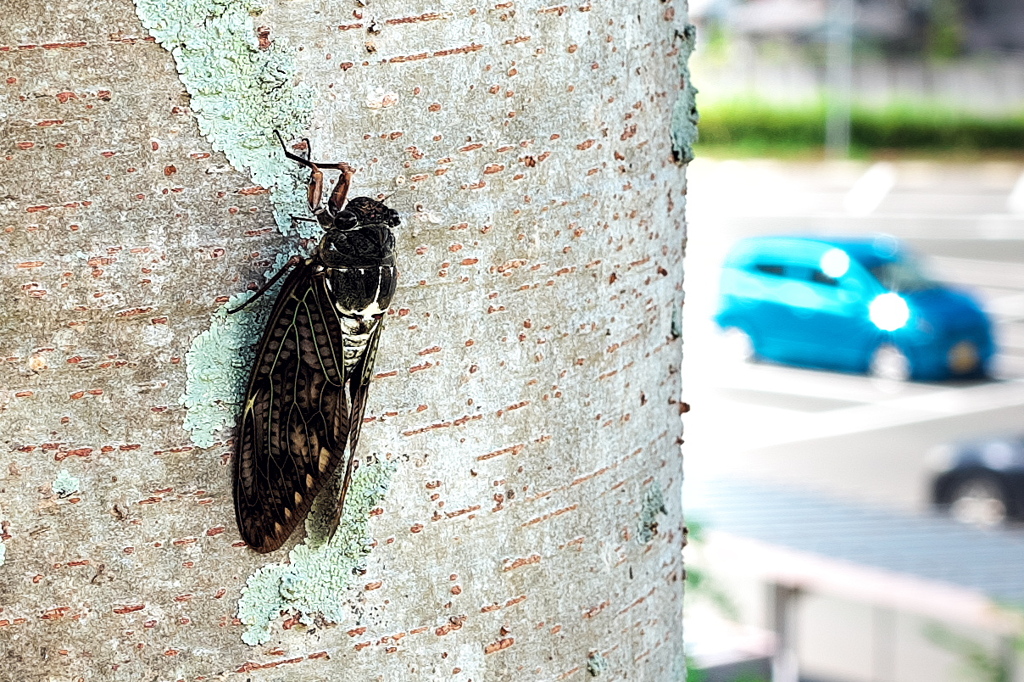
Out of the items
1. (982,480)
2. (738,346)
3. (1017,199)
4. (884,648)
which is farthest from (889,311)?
(1017,199)

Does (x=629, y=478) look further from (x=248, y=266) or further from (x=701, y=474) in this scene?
(x=701, y=474)

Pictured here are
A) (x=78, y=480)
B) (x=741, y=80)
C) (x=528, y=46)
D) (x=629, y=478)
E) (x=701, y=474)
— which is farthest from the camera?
(x=741, y=80)

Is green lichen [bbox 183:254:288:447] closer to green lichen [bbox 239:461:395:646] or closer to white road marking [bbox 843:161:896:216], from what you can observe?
green lichen [bbox 239:461:395:646]

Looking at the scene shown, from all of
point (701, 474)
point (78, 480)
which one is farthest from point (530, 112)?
point (701, 474)

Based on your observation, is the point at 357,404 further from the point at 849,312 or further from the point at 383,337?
the point at 849,312

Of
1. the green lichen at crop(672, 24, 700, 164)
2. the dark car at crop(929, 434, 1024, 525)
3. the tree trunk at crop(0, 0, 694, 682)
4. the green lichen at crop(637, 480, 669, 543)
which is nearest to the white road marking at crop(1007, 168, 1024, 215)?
the dark car at crop(929, 434, 1024, 525)

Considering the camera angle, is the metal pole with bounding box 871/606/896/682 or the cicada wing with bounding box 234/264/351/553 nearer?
the cicada wing with bounding box 234/264/351/553
